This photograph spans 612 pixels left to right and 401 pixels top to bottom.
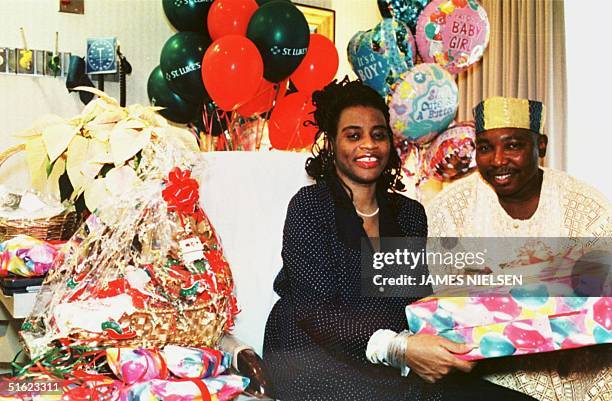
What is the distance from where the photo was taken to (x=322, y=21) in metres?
3.74

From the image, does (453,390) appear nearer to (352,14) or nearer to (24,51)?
(24,51)

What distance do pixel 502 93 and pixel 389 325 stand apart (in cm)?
231

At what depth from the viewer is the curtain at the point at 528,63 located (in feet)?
10.4

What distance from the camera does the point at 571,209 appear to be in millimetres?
1512

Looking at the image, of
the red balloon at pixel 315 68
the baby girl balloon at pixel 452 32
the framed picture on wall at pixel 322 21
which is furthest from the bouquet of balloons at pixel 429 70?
the framed picture on wall at pixel 322 21

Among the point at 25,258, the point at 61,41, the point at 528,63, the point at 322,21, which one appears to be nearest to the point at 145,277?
the point at 25,258

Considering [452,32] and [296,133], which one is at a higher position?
[452,32]

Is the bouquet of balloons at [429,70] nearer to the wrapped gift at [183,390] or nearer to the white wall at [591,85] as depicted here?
the white wall at [591,85]

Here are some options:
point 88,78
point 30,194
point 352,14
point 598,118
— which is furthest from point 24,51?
point 598,118

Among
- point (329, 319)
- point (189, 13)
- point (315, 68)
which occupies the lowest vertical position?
point (329, 319)

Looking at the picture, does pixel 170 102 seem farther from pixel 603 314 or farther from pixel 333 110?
pixel 603 314

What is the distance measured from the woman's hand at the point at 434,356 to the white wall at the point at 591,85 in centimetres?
76

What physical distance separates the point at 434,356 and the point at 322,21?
276 cm

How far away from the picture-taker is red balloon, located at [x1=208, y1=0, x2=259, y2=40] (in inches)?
102
